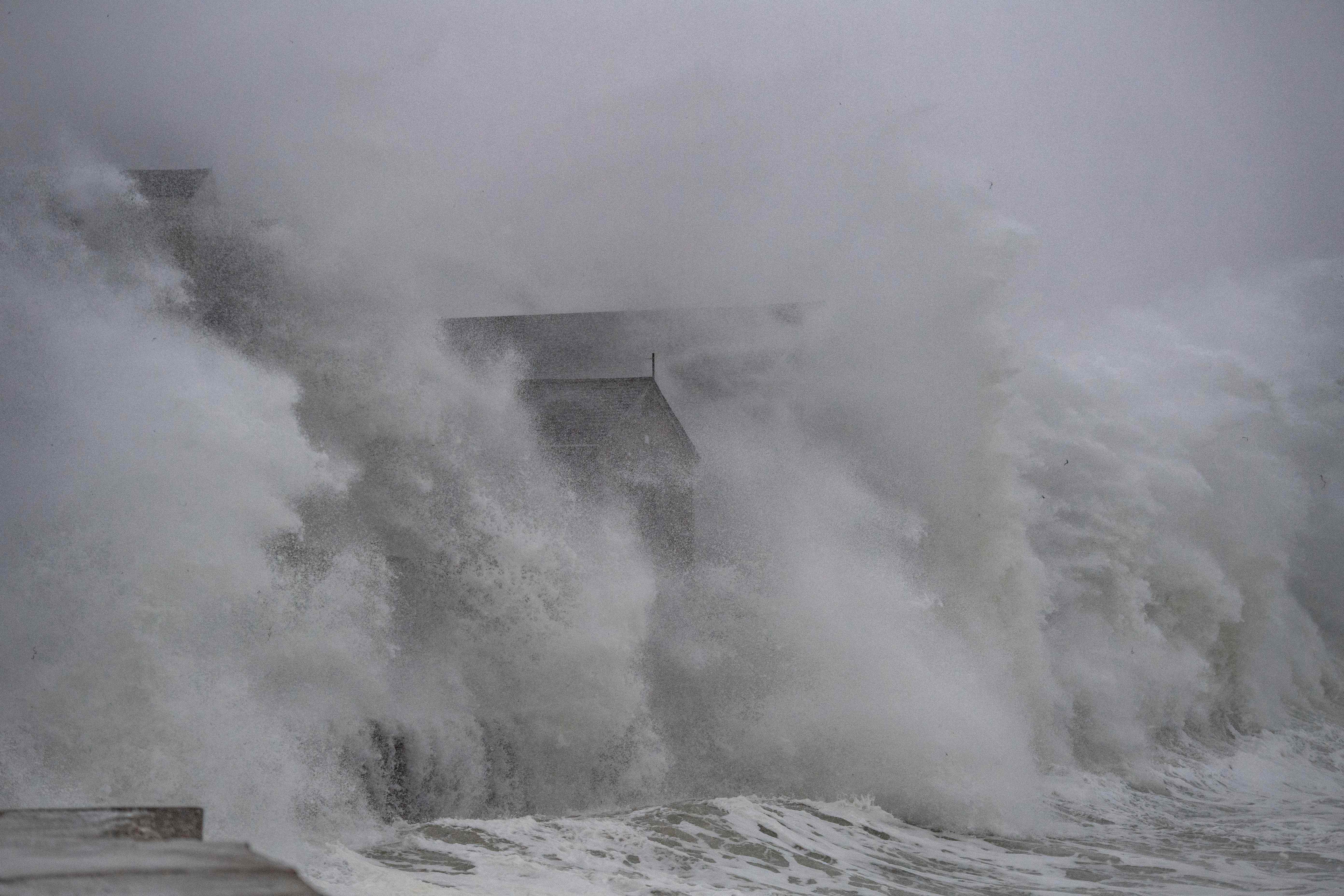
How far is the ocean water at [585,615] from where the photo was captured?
8.34m

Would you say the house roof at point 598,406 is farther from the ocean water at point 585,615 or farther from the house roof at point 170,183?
the house roof at point 170,183

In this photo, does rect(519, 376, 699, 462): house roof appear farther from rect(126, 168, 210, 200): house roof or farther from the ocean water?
rect(126, 168, 210, 200): house roof

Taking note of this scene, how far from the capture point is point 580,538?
44.2 ft

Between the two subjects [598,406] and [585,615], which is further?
[598,406]

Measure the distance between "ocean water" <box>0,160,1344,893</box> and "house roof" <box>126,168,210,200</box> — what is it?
27cm

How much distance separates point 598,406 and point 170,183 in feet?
29.3

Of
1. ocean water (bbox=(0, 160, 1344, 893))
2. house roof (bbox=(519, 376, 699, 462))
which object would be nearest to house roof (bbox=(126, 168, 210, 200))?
ocean water (bbox=(0, 160, 1344, 893))

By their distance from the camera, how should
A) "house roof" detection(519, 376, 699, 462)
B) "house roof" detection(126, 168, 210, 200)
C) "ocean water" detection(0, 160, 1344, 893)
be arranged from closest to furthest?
"ocean water" detection(0, 160, 1344, 893) < "house roof" detection(126, 168, 210, 200) < "house roof" detection(519, 376, 699, 462)

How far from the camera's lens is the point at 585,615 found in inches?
488

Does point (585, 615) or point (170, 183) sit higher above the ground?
point (170, 183)

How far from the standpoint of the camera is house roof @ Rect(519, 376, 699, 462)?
60.7ft

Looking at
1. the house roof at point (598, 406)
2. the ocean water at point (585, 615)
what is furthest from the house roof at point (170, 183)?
the house roof at point (598, 406)

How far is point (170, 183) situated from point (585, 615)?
6729 mm

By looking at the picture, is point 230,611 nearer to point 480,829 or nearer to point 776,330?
point 480,829
